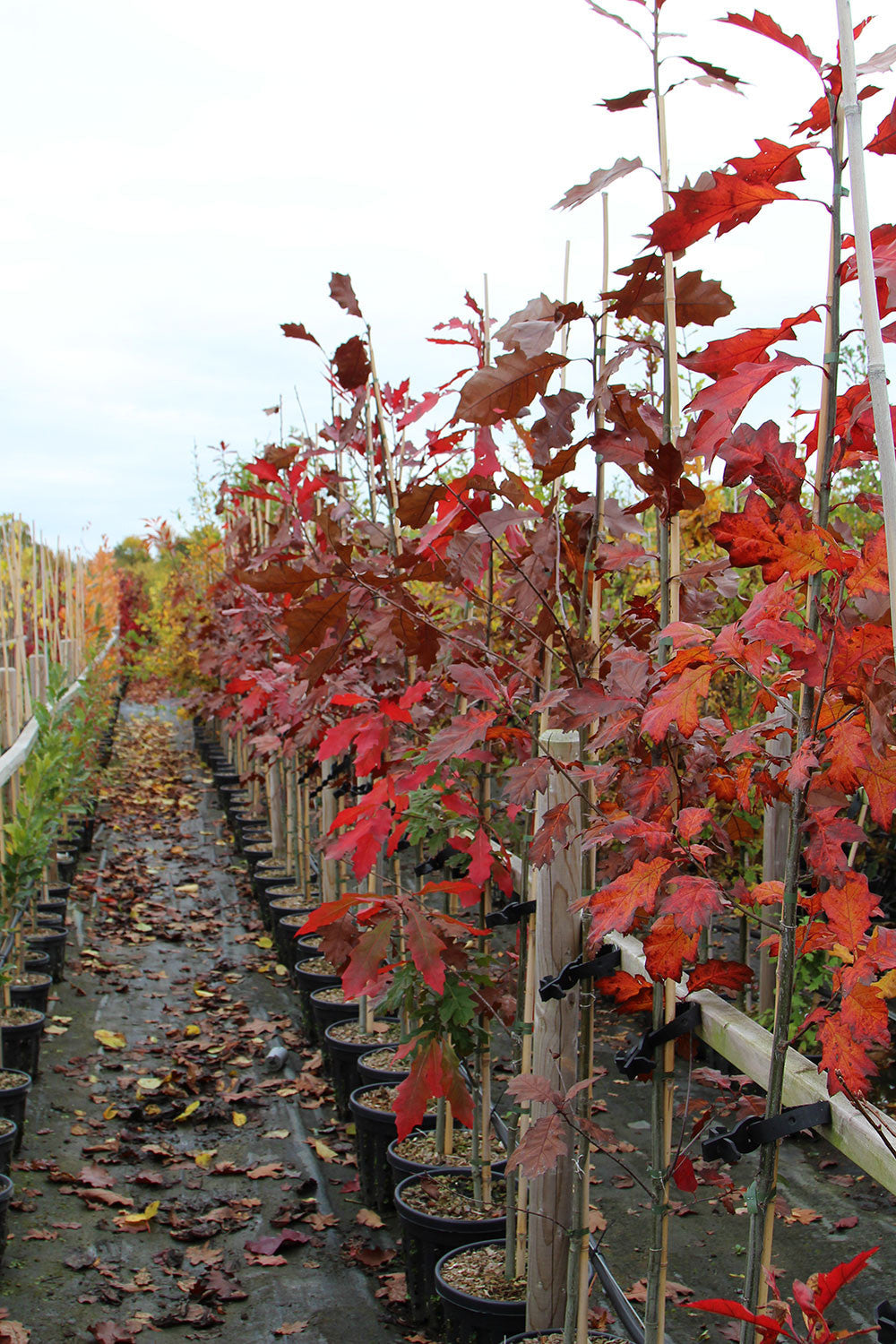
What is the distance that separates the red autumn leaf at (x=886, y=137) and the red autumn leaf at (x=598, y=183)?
380mm

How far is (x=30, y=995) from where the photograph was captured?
4.46 metres

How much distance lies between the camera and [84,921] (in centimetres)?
673

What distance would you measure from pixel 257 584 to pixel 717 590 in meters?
0.74

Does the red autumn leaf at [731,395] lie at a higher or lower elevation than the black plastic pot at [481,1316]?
higher

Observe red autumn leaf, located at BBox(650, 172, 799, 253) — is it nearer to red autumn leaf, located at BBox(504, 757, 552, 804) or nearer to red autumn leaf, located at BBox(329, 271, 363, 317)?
red autumn leaf, located at BBox(504, 757, 552, 804)

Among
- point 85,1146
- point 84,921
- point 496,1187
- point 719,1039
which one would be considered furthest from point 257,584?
point 84,921

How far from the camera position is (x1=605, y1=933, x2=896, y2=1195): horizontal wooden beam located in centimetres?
137

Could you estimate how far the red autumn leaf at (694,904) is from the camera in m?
1.24

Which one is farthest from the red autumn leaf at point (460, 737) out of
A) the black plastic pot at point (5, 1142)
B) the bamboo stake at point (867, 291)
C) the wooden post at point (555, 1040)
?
the black plastic pot at point (5, 1142)

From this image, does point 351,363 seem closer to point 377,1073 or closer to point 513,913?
point 513,913

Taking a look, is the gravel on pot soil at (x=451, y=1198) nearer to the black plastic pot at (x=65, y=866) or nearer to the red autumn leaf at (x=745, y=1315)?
the red autumn leaf at (x=745, y=1315)

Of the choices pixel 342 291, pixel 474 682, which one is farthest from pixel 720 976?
pixel 342 291

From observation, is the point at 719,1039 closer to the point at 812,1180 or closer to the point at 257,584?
the point at 257,584

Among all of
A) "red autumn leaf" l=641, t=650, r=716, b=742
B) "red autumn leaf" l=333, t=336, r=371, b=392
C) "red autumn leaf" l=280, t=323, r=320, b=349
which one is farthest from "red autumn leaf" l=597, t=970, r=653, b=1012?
"red autumn leaf" l=280, t=323, r=320, b=349
